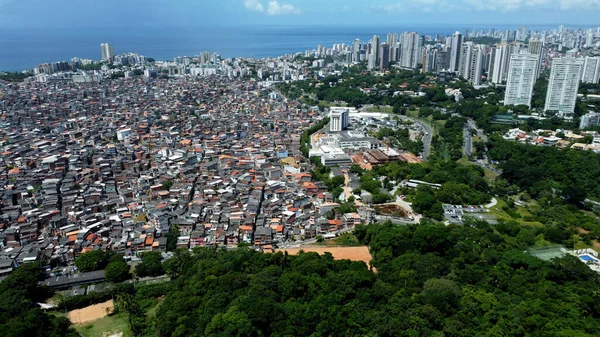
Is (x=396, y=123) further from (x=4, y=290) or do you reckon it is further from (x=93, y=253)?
(x=4, y=290)

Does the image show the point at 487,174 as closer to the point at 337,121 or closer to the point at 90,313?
the point at 337,121

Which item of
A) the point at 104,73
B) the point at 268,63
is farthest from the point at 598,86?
the point at 104,73

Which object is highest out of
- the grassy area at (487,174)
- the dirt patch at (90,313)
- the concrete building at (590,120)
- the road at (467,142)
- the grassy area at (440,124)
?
the concrete building at (590,120)

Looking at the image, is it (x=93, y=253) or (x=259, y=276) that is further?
(x=93, y=253)

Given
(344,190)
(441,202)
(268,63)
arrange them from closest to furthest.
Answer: (441,202) < (344,190) < (268,63)

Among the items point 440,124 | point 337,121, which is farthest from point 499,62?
point 337,121

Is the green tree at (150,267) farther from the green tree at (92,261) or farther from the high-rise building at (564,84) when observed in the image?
the high-rise building at (564,84)

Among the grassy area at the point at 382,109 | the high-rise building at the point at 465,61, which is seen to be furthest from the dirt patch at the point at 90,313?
the high-rise building at the point at 465,61
